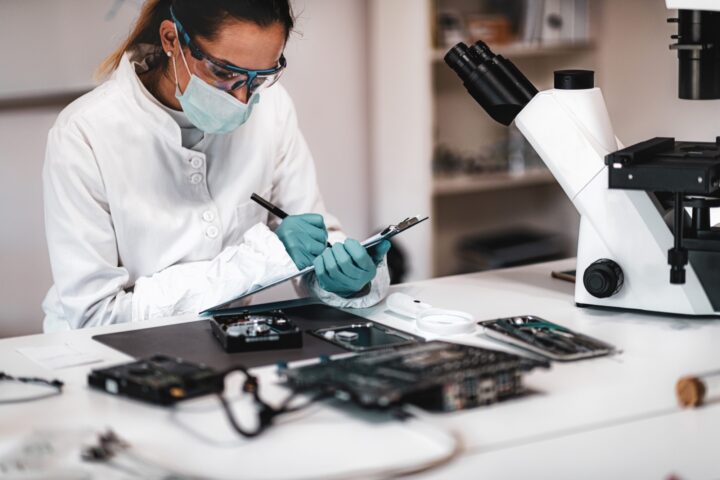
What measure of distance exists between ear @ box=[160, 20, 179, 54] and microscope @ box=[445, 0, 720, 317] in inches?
22.0

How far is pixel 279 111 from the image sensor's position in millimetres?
2135

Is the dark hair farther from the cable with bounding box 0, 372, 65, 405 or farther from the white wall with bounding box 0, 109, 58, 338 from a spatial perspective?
the white wall with bounding box 0, 109, 58, 338

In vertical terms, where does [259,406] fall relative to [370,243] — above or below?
below

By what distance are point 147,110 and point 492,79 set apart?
2.25 ft

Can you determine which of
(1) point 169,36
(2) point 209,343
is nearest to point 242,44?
(1) point 169,36

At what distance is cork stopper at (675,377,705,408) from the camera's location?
1.13 meters

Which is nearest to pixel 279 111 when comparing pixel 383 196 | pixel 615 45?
pixel 383 196

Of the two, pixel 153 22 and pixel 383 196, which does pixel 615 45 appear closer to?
pixel 383 196

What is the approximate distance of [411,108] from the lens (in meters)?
3.42

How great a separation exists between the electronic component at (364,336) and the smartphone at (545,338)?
0.12 m

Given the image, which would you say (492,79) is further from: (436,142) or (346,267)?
(436,142)

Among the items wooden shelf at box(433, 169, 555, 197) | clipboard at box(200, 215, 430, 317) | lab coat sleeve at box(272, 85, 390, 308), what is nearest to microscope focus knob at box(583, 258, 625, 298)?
clipboard at box(200, 215, 430, 317)

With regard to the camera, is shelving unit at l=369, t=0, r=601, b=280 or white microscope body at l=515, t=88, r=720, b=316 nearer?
white microscope body at l=515, t=88, r=720, b=316

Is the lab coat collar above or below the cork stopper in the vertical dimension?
above
